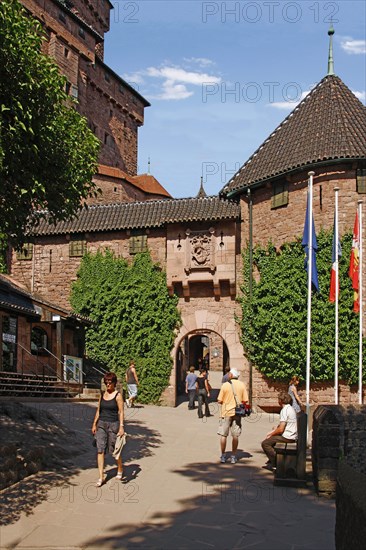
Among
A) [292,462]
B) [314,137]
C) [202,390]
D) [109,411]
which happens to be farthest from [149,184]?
[292,462]

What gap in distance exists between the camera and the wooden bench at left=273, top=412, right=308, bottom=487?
8930mm

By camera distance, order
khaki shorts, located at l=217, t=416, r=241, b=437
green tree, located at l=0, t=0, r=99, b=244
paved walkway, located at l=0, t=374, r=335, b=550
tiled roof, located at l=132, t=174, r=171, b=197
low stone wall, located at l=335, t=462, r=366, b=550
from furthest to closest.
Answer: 1. tiled roof, located at l=132, t=174, r=171, b=197
2. khaki shorts, located at l=217, t=416, r=241, b=437
3. green tree, located at l=0, t=0, r=99, b=244
4. paved walkway, located at l=0, t=374, r=335, b=550
5. low stone wall, located at l=335, t=462, r=366, b=550

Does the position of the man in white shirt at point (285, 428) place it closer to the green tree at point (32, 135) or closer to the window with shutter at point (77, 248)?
the green tree at point (32, 135)

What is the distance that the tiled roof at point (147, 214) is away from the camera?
74.6 feet

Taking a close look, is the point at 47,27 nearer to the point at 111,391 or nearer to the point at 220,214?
the point at 220,214

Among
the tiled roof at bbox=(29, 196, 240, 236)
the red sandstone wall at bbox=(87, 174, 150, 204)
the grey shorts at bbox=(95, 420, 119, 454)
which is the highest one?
the red sandstone wall at bbox=(87, 174, 150, 204)

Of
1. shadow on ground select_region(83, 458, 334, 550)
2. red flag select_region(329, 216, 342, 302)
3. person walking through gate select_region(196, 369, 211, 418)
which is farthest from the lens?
person walking through gate select_region(196, 369, 211, 418)

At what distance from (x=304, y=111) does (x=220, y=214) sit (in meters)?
4.83

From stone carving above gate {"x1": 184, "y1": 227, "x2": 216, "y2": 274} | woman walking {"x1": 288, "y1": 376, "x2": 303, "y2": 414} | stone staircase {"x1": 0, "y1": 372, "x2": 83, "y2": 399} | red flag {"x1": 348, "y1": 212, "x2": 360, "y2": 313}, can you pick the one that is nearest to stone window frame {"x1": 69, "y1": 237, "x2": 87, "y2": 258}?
stone carving above gate {"x1": 184, "y1": 227, "x2": 216, "y2": 274}

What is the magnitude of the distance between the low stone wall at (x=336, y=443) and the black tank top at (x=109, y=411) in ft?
9.38

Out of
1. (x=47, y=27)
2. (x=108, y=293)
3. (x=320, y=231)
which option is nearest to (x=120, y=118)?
(x=47, y=27)

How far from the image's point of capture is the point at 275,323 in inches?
805

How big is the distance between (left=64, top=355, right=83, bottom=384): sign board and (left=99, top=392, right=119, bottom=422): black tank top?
1302 cm

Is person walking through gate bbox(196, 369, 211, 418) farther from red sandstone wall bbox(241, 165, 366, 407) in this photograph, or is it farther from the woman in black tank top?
the woman in black tank top
